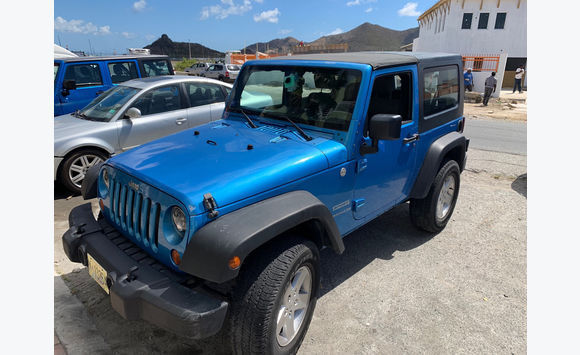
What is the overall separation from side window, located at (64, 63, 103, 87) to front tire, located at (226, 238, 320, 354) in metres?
6.98

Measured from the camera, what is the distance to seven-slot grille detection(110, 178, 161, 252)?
2.35 metres

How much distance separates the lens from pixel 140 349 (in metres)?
2.64

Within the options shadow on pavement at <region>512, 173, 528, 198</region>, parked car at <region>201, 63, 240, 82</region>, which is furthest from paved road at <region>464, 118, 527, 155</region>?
parked car at <region>201, 63, 240, 82</region>

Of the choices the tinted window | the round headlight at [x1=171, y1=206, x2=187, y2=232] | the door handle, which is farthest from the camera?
the tinted window

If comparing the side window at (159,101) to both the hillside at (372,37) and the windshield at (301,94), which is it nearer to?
the windshield at (301,94)

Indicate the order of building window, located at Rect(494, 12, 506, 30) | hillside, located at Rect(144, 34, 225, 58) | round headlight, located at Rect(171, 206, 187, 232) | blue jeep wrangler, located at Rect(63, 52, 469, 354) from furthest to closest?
hillside, located at Rect(144, 34, 225, 58), building window, located at Rect(494, 12, 506, 30), round headlight, located at Rect(171, 206, 187, 232), blue jeep wrangler, located at Rect(63, 52, 469, 354)

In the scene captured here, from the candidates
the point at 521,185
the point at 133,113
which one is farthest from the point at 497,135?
the point at 133,113

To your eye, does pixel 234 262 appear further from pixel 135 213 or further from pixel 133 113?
pixel 133 113

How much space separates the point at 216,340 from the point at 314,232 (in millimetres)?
1087

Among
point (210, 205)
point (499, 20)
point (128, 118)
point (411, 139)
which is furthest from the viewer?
point (499, 20)

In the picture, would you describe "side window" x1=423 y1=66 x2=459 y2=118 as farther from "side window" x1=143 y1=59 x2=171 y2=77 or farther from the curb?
"side window" x1=143 y1=59 x2=171 y2=77

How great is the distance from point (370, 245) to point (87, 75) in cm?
674

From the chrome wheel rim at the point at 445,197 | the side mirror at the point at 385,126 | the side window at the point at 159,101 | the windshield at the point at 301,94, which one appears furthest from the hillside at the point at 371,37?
the side mirror at the point at 385,126

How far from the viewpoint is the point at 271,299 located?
7.18ft
